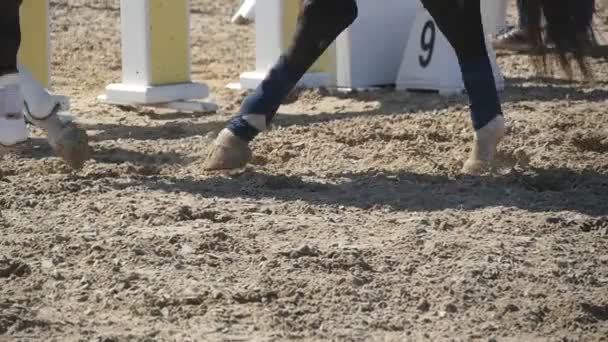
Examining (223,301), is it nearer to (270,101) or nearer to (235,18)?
(270,101)

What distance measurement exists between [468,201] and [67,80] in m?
3.70

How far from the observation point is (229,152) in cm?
443

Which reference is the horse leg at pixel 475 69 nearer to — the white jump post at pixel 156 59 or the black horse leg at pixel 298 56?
the black horse leg at pixel 298 56

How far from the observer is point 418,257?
333 centimetres

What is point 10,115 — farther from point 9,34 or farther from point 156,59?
point 156,59

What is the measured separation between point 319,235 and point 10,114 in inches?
46.2

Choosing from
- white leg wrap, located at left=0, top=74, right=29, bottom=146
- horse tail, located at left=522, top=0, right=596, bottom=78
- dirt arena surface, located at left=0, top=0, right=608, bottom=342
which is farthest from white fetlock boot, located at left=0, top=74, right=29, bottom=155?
horse tail, located at left=522, top=0, right=596, bottom=78

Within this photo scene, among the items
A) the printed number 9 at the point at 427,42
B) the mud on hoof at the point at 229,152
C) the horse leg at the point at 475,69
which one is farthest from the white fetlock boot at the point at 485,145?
the printed number 9 at the point at 427,42

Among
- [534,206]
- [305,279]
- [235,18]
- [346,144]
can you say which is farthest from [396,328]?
[235,18]

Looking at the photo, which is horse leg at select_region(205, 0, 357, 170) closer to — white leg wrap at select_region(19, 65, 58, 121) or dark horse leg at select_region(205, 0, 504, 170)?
dark horse leg at select_region(205, 0, 504, 170)

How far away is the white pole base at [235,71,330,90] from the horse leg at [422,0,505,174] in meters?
2.31

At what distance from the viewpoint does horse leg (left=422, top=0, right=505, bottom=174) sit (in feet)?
14.0

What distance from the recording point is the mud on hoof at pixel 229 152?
14.5 feet

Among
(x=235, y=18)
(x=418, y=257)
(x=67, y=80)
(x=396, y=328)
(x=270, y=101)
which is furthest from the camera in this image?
(x=235, y=18)
